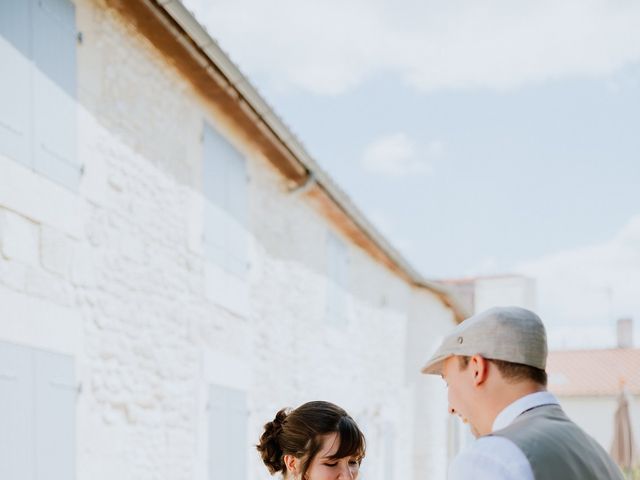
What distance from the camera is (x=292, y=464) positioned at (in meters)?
3.48

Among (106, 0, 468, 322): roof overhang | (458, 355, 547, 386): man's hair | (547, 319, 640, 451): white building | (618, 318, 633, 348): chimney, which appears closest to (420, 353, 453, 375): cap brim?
(458, 355, 547, 386): man's hair

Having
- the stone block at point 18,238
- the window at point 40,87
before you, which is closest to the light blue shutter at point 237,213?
the window at point 40,87

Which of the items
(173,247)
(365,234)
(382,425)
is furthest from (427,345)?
(173,247)

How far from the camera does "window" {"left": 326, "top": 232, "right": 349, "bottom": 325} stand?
35.2 ft

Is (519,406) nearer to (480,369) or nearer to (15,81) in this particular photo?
(480,369)

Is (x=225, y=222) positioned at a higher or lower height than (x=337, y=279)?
higher

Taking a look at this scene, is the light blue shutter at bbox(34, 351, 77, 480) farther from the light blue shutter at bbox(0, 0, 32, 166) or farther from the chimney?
the chimney

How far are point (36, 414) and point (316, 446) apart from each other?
78.5 inches

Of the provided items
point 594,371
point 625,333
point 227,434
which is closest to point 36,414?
point 227,434

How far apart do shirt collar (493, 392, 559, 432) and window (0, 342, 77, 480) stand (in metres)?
3.16

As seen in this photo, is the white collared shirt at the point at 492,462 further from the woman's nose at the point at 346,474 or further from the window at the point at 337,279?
the window at the point at 337,279

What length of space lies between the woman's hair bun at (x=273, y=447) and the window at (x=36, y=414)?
160 centimetres

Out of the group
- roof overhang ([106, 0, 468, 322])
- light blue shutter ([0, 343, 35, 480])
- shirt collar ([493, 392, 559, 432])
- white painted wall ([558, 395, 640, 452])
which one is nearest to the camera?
shirt collar ([493, 392, 559, 432])

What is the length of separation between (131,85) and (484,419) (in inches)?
186
